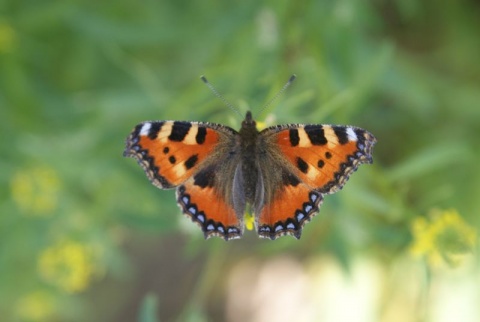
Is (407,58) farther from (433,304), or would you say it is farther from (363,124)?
(433,304)

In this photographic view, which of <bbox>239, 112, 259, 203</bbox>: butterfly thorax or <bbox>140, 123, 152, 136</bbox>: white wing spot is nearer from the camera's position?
<bbox>140, 123, 152, 136</bbox>: white wing spot

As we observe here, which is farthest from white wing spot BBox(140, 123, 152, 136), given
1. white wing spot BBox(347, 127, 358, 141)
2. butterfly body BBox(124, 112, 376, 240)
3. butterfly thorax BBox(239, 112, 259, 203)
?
white wing spot BBox(347, 127, 358, 141)

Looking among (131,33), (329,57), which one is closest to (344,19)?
(329,57)

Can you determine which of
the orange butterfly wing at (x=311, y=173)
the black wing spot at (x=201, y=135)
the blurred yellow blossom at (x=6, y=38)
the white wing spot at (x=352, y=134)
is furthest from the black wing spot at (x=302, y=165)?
the blurred yellow blossom at (x=6, y=38)

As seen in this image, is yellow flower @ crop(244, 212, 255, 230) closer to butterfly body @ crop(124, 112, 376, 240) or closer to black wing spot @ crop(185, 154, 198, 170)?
butterfly body @ crop(124, 112, 376, 240)

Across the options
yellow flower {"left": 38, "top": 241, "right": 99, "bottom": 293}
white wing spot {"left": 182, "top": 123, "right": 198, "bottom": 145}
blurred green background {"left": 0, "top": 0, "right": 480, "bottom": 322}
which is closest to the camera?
white wing spot {"left": 182, "top": 123, "right": 198, "bottom": 145}

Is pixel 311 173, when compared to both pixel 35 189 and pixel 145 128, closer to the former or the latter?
pixel 145 128

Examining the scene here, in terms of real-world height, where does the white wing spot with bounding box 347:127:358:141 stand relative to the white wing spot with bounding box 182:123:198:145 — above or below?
above
